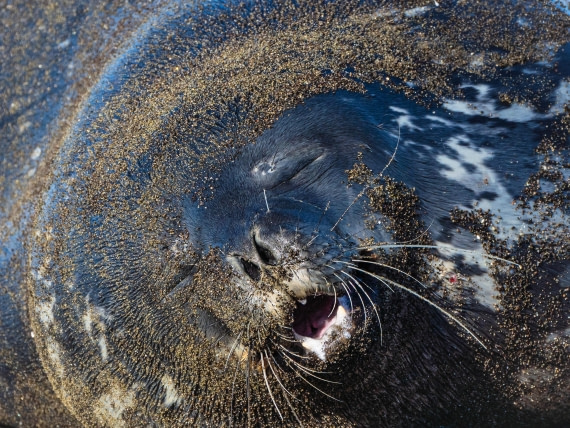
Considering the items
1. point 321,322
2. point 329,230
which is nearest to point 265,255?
point 329,230

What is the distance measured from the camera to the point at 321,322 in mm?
2895

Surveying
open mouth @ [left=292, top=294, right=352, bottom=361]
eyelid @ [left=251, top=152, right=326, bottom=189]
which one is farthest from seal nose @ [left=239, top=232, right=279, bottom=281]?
eyelid @ [left=251, top=152, right=326, bottom=189]

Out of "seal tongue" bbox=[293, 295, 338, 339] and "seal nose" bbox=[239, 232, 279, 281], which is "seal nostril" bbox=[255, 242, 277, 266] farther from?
"seal tongue" bbox=[293, 295, 338, 339]

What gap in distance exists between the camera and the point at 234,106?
3232 millimetres

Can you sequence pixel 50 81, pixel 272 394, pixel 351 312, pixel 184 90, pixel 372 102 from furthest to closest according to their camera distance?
1. pixel 50 81
2. pixel 184 90
3. pixel 372 102
4. pixel 272 394
5. pixel 351 312

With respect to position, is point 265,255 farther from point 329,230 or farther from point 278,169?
point 278,169

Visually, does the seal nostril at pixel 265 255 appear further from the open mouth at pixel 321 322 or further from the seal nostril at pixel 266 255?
the open mouth at pixel 321 322

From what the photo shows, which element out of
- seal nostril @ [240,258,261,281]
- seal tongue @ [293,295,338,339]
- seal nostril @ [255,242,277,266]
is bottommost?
seal tongue @ [293,295,338,339]


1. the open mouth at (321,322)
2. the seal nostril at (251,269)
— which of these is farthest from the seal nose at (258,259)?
the open mouth at (321,322)

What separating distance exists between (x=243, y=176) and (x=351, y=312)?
768 mm

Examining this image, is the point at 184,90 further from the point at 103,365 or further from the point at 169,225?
the point at 103,365

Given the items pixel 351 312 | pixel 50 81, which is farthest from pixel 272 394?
pixel 50 81

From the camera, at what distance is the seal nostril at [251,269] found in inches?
109

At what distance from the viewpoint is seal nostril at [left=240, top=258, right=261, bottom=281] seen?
2777 mm
